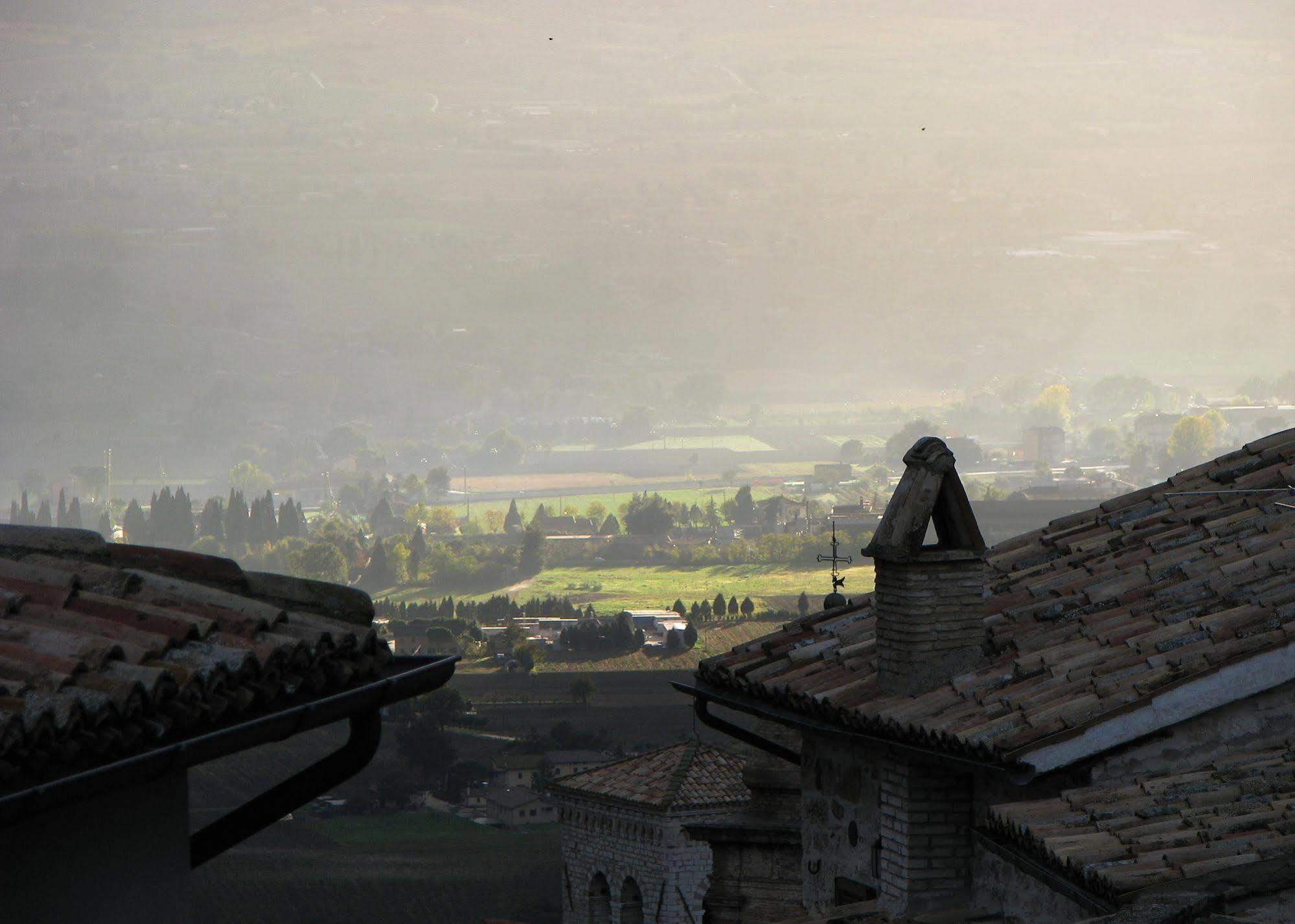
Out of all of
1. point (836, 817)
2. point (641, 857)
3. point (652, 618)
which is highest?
point (836, 817)

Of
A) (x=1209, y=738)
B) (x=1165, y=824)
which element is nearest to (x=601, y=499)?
(x=1209, y=738)

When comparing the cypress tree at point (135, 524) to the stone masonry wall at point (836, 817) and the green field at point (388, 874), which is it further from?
the stone masonry wall at point (836, 817)

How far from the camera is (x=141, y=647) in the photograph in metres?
3.77

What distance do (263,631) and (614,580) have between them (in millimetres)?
119642

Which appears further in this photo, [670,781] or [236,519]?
[236,519]

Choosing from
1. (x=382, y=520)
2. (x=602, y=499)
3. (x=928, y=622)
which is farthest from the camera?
(x=602, y=499)

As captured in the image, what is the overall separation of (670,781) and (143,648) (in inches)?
757

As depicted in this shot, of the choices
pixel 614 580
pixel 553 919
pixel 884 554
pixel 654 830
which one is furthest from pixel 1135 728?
pixel 614 580

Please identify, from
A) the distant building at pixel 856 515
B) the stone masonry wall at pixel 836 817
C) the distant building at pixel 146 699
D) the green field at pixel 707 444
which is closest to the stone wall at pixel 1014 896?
the stone masonry wall at pixel 836 817

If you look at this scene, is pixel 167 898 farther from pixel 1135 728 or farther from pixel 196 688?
pixel 1135 728

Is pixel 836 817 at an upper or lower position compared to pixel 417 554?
upper

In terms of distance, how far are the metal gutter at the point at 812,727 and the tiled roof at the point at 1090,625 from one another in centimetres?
4

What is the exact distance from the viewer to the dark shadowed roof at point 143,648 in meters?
3.31

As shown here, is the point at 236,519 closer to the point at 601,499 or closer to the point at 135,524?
the point at 135,524
